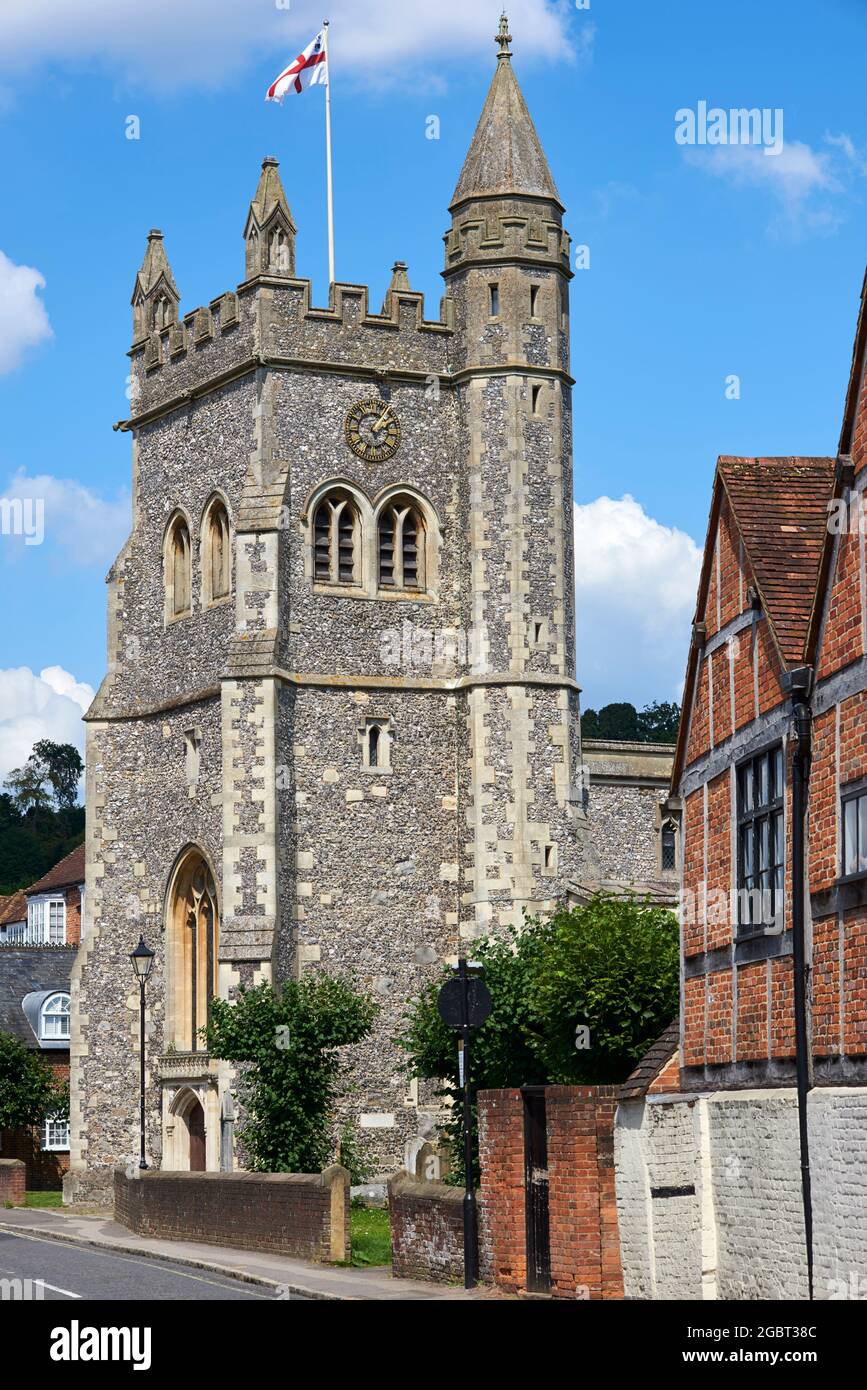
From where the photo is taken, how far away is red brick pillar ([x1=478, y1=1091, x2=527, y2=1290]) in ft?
82.5

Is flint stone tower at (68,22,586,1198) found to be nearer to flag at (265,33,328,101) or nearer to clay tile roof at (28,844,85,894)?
flag at (265,33,328,101)

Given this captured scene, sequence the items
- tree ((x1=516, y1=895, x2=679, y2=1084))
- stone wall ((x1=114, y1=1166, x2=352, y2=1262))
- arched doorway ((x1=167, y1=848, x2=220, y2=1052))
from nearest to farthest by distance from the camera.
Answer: stone wall ((x1=114, y1=1166, x2=352, y2=1262)) < tree ((x1=516, y1=895, x2=679, y2=1084)) < arched doorway ((x1=167, y1=848, x2=220, y2=1052))

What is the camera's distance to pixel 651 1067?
24516 millimetres

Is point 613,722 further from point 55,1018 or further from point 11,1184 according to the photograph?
point 11,1184

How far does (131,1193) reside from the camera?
128 ft

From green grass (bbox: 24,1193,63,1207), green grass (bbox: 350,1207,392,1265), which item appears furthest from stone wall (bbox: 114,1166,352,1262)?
green grass (bbox: 24,1193,63,1207)

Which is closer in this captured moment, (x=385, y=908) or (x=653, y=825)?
(x=385, y=908)

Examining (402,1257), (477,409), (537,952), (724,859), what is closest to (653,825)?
(477,409)

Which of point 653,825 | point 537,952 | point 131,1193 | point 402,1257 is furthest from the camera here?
point 653,825

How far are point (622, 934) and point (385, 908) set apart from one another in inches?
486

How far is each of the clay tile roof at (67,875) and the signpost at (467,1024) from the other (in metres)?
63.1

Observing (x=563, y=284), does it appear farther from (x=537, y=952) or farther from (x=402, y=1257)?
(x=402, y=1257)

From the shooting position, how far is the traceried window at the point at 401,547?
4638 centimetres

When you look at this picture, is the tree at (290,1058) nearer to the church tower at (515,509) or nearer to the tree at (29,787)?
the church tower at (515,509)
